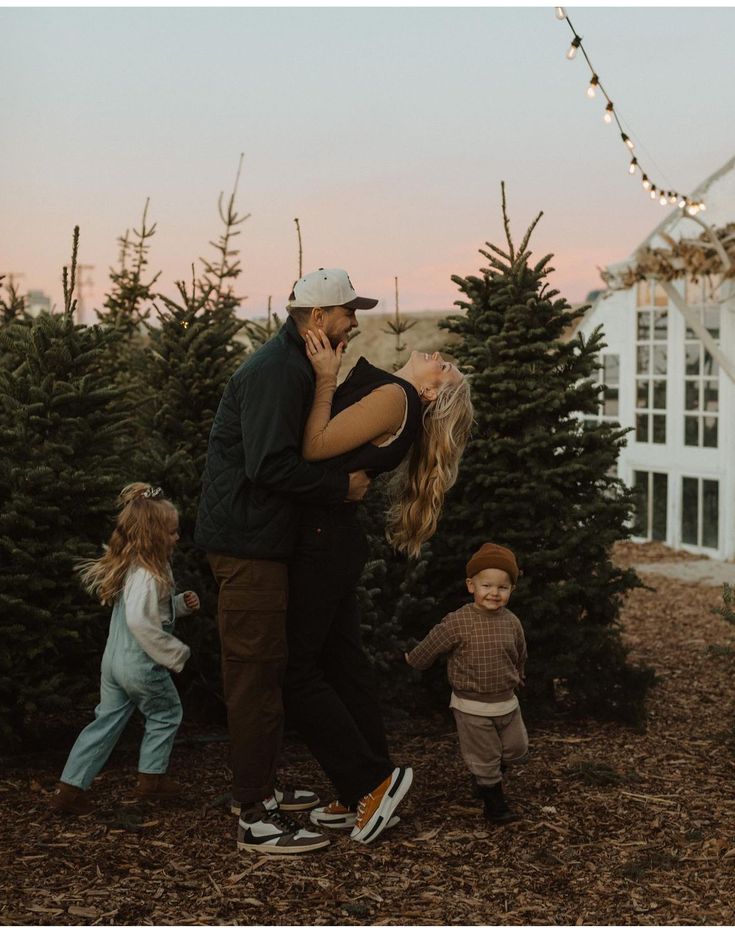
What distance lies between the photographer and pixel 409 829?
14.5 ft

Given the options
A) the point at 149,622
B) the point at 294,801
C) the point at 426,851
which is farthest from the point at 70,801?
the point at 426,851

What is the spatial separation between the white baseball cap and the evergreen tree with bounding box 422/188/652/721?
Result: 1943 millimetres

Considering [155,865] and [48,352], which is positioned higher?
[48,352]

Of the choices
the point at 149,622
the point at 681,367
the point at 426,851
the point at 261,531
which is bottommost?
the point at 426,851

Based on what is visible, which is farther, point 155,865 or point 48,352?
point 48,352

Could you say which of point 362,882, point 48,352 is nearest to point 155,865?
point 362,882

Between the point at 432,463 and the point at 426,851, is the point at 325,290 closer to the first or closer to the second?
the point at 432,463

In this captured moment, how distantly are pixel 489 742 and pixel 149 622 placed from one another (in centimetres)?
148

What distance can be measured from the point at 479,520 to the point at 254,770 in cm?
219

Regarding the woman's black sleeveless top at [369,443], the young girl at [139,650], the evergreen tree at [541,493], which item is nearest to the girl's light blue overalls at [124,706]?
the young girl at [139,650]

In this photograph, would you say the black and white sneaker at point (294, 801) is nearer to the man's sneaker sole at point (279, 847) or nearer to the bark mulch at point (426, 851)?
the bark mulch at point (426, 851)

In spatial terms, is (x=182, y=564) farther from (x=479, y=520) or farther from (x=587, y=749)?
(x=587, y=749)

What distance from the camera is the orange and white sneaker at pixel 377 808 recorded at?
165 inches

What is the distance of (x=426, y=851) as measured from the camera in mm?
4203
